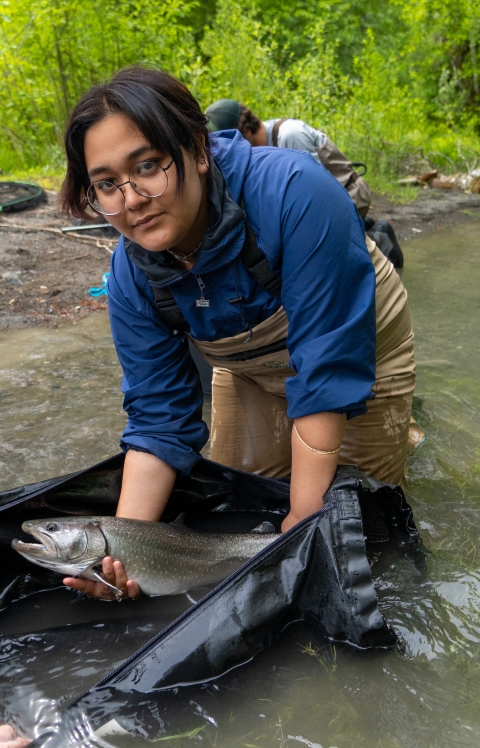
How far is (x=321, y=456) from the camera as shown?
2.17 m

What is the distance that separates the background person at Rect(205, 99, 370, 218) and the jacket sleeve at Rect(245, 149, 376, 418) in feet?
10.1

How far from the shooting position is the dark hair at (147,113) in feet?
6.41

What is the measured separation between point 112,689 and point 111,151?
1.58m

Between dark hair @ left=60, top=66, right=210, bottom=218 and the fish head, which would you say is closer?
dark hair @ left=60, top=66, right=210, bottom=218

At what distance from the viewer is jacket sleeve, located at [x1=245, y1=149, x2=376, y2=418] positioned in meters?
2.06

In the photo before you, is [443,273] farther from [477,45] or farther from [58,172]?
[477,45]

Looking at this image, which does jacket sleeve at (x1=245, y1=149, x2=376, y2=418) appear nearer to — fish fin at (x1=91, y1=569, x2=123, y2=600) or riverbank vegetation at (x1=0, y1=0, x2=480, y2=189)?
fish fin at (x1=91, y1=569, x2=123, y2=600)

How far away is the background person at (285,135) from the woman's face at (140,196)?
3041mm

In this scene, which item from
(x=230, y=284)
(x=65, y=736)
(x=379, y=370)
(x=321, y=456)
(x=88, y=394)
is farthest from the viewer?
(x=88, y=394)

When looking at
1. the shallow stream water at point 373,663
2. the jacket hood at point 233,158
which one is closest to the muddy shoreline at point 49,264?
the shallow stream water at point 373,663

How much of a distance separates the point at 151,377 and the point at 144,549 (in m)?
0.64

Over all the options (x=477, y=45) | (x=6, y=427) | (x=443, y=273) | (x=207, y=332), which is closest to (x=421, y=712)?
(x=207, y=332)

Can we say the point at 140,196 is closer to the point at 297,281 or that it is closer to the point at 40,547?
the point at 297,281

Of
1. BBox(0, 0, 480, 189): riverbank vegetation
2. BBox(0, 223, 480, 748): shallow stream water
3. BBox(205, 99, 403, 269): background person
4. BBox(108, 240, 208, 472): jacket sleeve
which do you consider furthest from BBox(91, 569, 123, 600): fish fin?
BBox(0, 0, 480, 189): riverbank vegetation
